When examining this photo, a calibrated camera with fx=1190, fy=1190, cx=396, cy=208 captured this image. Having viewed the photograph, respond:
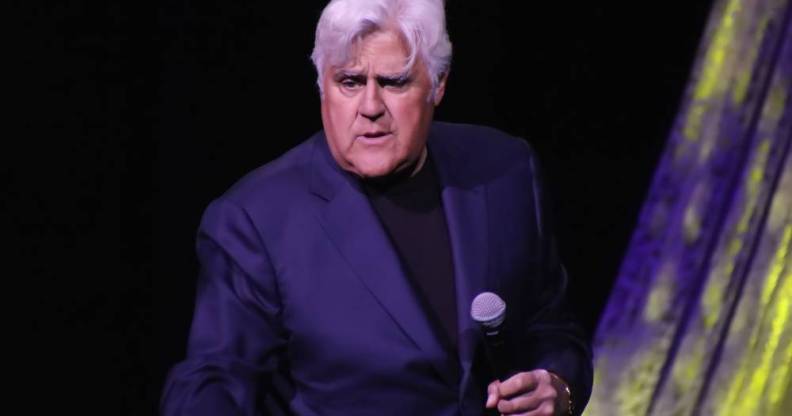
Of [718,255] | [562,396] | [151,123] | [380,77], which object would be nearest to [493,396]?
[562,396]

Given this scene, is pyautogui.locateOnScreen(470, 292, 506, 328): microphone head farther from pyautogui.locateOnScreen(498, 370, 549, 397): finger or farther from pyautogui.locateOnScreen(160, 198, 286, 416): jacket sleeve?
pyautogui.locateOnScreen(160, 198, 286, 416): jacket sleeve

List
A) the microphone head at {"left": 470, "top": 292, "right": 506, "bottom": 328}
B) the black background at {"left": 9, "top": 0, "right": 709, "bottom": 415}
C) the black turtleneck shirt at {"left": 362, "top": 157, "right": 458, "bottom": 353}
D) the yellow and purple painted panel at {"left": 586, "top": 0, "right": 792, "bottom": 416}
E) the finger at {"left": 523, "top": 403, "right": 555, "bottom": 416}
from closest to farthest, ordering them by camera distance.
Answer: the microphone head at {"left": 470, "top": 292, "right": 506, "bottom": 328} < the finger at {"left": 523, "top": 403, "right": 555, "bottom": 416} < the black turtleneck shirt at {"left": 362, "top": 157, "right": 458, "bottom": 353} < the black background at {"left": 9, "top": 0, "right": 709, "bottom": 415} < the yellow and purple painted panel at {"left": 586, "top": 0, "right": 792, "bottom": 416}

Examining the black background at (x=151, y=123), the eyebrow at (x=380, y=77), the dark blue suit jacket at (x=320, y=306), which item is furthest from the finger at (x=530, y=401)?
the black background at (x=151, y=123)

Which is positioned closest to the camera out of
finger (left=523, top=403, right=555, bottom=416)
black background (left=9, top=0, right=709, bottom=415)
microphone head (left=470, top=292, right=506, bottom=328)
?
microphone head (left=470, top=292, right=506, bottom=328)

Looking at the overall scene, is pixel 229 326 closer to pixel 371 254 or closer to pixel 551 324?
pixel 371 254

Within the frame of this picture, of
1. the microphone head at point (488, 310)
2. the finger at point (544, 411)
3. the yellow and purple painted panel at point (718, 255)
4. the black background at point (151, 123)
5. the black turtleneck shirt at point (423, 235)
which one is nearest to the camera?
the microphone head at point (488, 310)

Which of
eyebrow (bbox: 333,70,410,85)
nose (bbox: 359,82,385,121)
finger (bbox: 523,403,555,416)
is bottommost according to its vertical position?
finger (bbox: 523,403,555,416)

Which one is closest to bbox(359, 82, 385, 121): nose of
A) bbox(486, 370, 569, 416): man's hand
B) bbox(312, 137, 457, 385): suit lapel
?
bbox(312, 137, 457, 385): suit lapel

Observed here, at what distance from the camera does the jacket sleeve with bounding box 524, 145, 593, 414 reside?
72.6 inches

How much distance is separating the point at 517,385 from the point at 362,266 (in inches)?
11.4

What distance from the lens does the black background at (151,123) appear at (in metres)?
1.98

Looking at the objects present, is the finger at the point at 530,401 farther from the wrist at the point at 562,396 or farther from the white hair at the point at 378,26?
the white hair at the point at 378,26

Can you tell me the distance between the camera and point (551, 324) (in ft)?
6.20

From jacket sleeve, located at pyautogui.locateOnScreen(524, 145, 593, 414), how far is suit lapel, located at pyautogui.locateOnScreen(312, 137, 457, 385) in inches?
7.1
